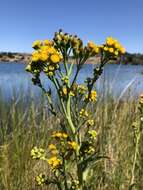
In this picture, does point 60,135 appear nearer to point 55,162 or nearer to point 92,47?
point 55,162

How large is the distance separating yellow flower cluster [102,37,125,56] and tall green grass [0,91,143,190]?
28.6 inches

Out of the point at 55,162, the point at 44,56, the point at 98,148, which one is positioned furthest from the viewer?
the point at 98,148

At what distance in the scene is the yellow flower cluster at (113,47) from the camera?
1.28 m

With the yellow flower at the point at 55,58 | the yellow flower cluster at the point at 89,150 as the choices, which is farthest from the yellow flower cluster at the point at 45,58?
the yellow flower cluster at the point at 89,150

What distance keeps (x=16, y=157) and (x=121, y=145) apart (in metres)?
0.84

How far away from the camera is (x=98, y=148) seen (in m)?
3.36

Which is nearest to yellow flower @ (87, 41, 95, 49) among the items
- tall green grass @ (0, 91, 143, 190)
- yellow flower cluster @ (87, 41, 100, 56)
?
yellow flower cluster @ (87, 41, 100, 56)

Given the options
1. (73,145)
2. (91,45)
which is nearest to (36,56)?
(91,45)

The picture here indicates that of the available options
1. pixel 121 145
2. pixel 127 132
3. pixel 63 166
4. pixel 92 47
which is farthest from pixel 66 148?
pixel 127 132

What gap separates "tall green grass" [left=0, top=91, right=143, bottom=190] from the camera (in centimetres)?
264

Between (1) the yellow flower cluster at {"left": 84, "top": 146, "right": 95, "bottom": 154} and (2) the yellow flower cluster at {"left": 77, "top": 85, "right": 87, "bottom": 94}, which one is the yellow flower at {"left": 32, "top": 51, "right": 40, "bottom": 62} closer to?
(2) the yellow flower cluster at {"left": 77, "top": 85, "right": 87, "bottom": 94}

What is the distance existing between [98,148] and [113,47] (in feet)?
7.09

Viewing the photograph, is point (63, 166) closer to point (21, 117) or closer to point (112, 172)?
point (112, 172)

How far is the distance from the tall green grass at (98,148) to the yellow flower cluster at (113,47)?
0.73m
